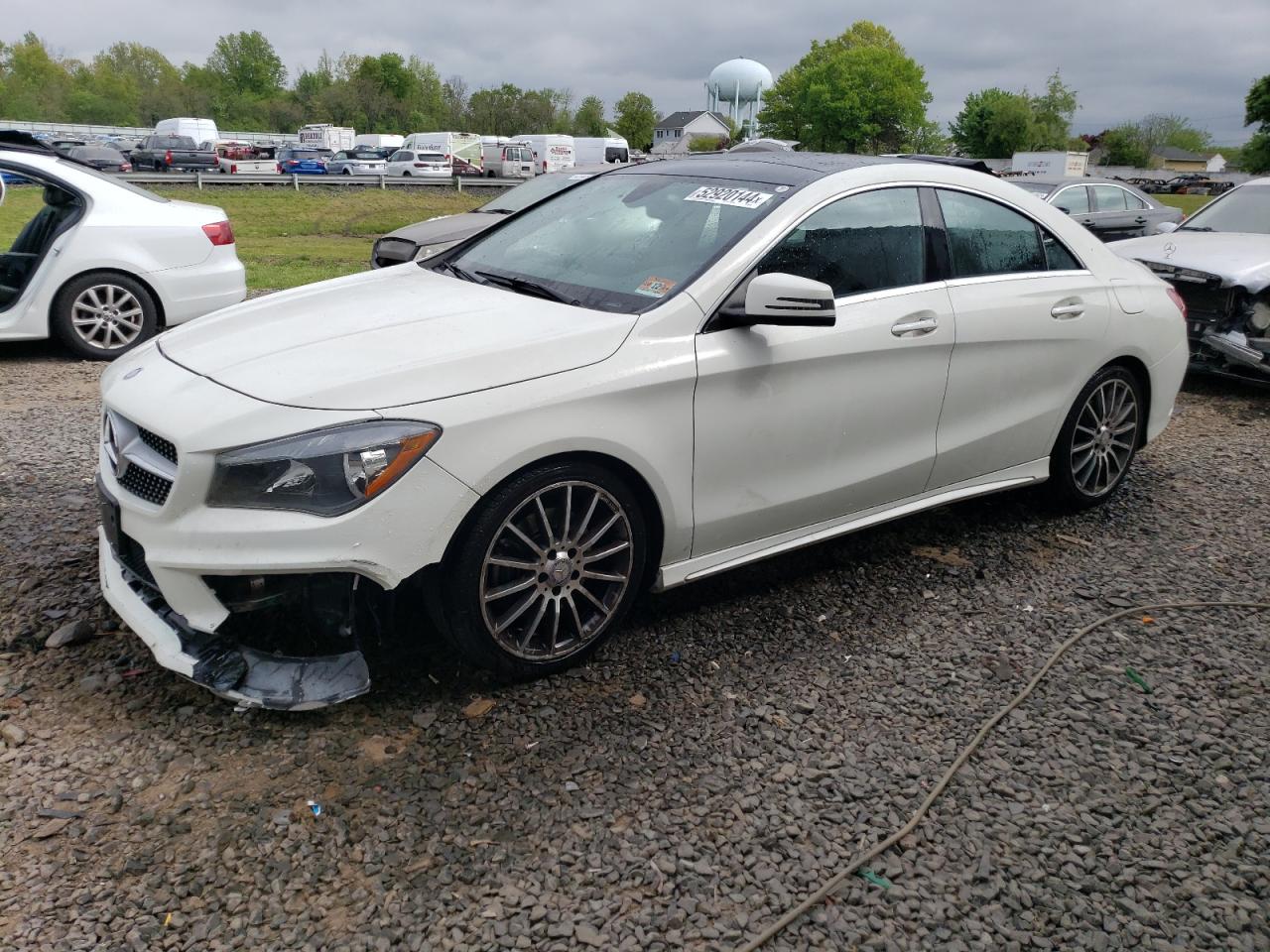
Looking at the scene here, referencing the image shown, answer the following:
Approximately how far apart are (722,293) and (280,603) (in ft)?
5.72

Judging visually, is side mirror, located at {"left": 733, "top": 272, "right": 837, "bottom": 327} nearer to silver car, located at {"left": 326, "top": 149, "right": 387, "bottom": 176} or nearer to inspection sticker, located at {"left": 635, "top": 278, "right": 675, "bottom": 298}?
inspection sticker, located at {"left": 635, "top": 278, "right": 675, "bottom": 298}

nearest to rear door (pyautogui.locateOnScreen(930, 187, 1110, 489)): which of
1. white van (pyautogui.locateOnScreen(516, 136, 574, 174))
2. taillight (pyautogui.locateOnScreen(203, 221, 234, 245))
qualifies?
taillight (pyautogui.locateOnScreen(203, 221, 234, 245))

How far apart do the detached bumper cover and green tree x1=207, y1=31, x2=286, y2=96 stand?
438ft

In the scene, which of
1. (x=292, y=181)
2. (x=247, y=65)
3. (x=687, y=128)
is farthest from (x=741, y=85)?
(x=292, y=181)

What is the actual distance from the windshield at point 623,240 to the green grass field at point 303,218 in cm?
849

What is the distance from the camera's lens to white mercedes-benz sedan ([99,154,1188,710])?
2.93 m

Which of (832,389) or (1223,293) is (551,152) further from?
(832,389)

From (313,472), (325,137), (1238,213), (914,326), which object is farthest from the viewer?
(325,137)

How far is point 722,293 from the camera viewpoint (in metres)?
3.56

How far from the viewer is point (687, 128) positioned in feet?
445

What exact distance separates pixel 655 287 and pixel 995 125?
10186cm

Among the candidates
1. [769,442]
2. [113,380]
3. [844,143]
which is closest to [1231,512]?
[769,442]

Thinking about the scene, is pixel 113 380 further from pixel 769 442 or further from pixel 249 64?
pixel 249 64

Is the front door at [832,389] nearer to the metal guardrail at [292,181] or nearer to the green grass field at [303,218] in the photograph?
the green grass field at [303,218]
